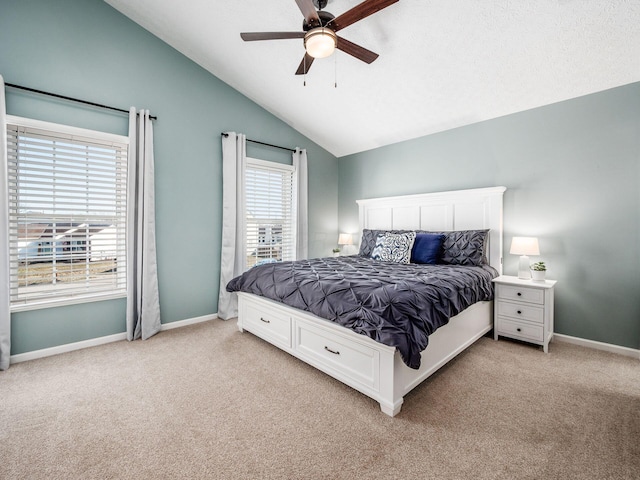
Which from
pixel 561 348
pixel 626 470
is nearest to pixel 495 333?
pixel 561 348

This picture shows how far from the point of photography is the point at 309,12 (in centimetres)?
190

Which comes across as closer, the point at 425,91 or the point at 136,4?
the point at 136,4

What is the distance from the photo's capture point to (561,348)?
2764mm

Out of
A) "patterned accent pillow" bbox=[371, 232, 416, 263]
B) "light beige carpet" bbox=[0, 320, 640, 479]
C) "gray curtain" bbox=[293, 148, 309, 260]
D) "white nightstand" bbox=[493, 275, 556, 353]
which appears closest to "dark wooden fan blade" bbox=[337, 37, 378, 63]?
"patterned accent pillow" bbox=[371, 232, 416, 263]

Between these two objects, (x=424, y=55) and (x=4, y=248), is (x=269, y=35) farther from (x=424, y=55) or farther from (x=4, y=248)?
(x=4, y=248)

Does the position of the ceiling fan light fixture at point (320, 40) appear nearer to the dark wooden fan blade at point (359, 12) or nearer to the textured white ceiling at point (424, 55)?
the dark wooden fan blade at point (359, 12)

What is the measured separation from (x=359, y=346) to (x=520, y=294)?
192cm

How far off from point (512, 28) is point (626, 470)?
2931 millimetres

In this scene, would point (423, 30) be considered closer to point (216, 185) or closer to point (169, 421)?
point (216, 185)

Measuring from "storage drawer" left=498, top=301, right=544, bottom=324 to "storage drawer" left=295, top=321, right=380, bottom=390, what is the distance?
1.84 m

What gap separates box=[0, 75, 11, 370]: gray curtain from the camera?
234cm

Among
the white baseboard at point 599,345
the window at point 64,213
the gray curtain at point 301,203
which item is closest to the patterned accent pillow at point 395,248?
the gray curtain at point 301,203

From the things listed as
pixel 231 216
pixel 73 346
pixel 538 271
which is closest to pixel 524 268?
pixel 538 271

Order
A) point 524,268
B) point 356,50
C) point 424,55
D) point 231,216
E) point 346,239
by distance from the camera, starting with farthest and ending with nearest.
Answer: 1. point 346,239
2. point 231,216
3. point 524,268
4. point 424,55
5. point 356,50
